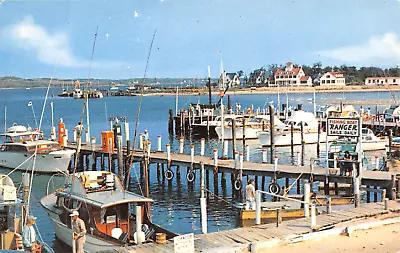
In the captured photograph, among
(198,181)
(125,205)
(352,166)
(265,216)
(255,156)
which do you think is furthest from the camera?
(255,156)

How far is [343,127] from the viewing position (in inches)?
1052

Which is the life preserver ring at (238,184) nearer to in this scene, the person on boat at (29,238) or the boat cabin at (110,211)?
the boat cabin at (110,211)

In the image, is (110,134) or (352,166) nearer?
(352,166)

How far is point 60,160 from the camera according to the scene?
4206 cm

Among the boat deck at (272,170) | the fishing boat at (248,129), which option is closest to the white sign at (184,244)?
the boat deck at (272,170)

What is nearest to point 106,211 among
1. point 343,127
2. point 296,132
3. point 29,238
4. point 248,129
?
point 29,238

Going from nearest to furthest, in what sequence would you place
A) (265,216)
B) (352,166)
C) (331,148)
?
(265,216) → (352,166) → (331,148)

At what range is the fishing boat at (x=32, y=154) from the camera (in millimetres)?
42125

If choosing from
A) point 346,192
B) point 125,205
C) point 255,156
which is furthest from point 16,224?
point 255,156

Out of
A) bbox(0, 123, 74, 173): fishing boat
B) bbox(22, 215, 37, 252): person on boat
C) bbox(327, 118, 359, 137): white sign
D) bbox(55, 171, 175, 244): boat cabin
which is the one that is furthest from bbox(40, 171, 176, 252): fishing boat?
bbox(0, 123, 74, 173): fishing boat

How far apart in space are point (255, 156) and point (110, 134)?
57.5 feet

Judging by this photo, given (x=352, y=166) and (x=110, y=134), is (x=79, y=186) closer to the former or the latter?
(x=352, y=166)

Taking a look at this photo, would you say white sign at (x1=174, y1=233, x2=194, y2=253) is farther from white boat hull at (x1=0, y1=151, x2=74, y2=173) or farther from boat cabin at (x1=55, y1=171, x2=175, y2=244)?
white boat hull at (x1=0, y1=151, x2=74, y2=173)

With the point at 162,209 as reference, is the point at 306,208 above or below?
above
